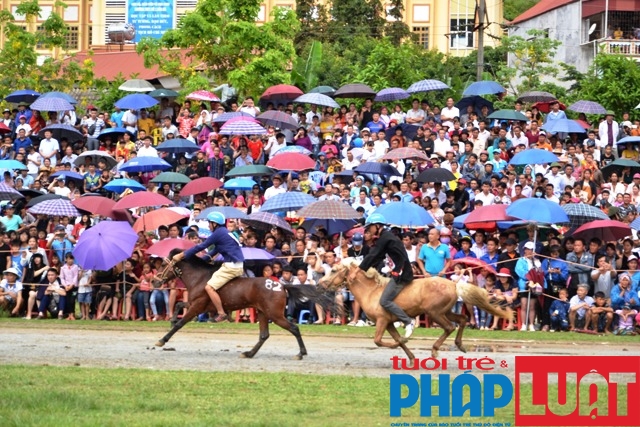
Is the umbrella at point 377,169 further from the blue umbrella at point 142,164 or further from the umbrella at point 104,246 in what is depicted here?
the umbrella at point 104,246

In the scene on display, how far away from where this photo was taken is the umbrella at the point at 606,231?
2661 cm

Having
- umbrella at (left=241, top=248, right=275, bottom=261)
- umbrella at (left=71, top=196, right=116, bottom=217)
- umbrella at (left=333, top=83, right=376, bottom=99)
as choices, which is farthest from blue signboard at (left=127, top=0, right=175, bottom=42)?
umbrella at (left=241, top=248, right=275, bottom=261)

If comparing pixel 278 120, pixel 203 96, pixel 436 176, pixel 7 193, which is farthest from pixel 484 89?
pixel 7 193

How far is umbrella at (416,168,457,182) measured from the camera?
98.7ft

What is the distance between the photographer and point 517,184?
97.0 ft

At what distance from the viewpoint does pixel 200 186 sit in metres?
30.6

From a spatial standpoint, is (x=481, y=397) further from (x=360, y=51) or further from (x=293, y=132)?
(x=360, y=51)

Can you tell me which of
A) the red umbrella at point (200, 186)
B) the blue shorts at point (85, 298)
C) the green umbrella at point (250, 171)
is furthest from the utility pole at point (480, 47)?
the blue shorts at point (85, 298)

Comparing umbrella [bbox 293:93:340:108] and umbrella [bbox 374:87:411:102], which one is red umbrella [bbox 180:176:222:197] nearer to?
umbrella [bbox 293:93:340:108]

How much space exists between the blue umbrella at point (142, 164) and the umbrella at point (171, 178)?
481 mm

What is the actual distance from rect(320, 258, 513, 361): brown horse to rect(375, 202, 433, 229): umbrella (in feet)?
22.3

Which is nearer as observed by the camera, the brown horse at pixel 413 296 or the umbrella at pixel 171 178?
the brown horse at pixel 413 296

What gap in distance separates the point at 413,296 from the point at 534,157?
1189 centimetres

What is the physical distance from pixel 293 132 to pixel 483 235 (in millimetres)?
8941
